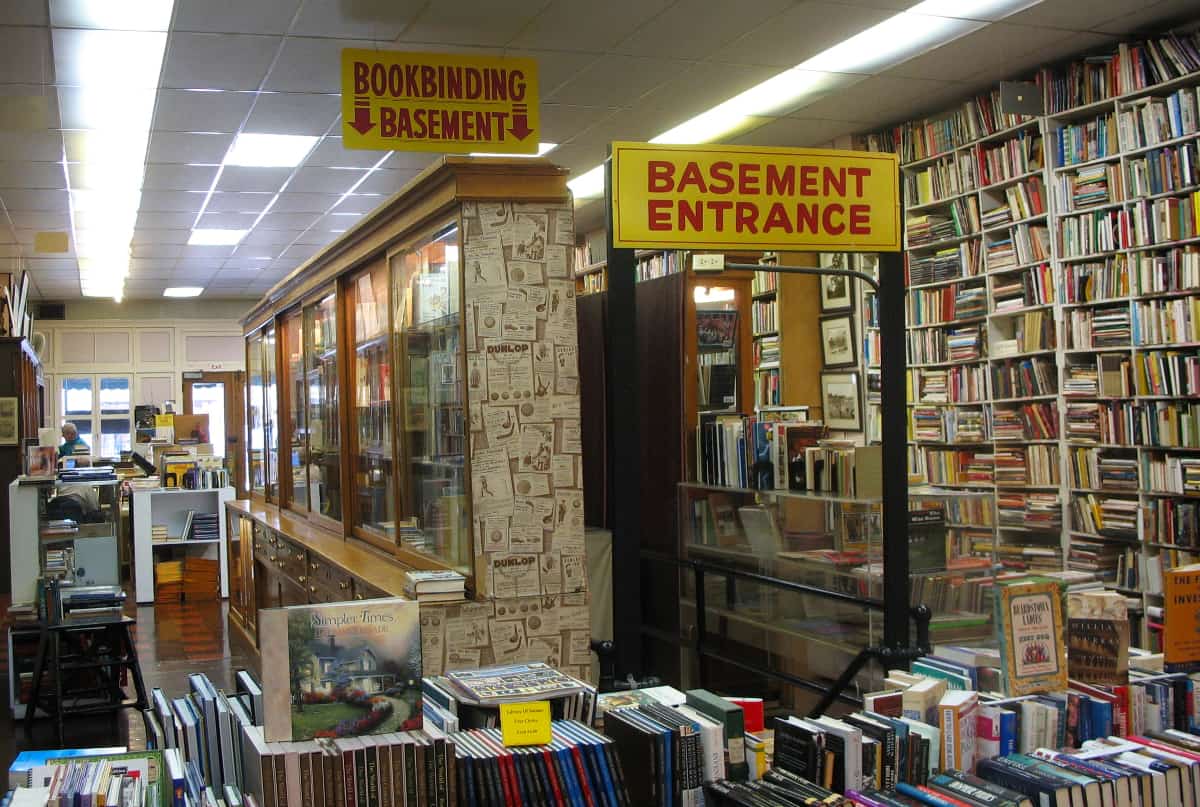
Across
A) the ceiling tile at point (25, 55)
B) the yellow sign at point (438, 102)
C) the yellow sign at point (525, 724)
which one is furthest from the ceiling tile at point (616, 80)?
the yellow sign at point (525, 724)

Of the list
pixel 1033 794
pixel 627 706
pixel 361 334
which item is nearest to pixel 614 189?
pixel 627 706

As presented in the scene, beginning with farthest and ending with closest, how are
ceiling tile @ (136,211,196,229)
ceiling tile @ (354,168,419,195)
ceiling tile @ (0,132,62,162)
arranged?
1. ceiling tile @ (136,211,196,229)
2. ceiling tile @ (354,168,419,195)
3. ceiling tile @ (0,132,62,162)

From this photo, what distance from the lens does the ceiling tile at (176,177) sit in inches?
351

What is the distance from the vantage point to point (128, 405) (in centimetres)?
1833

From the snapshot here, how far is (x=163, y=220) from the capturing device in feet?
36.5

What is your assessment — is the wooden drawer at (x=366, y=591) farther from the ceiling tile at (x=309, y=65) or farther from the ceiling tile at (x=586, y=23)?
the ceiling tile at (x=586, y=23)

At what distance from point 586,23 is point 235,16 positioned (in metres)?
1.82

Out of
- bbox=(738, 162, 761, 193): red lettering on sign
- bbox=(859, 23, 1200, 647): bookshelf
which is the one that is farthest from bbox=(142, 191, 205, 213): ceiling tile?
bbox=(738, 162, 761, 193): red lettering on sign

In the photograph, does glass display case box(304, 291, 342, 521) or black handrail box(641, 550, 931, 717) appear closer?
black handrail box(641, 550, 931, 717)

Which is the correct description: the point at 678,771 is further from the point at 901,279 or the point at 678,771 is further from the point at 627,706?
the point at 901,279

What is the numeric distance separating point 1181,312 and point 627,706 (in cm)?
510

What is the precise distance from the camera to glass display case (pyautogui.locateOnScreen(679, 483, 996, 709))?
162 inches

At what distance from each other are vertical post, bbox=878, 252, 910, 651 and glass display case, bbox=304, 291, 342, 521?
3320 mm

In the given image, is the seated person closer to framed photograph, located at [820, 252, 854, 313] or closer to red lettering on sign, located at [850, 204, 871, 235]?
framed photograph, located at [820, 252, 854, 313]
